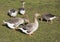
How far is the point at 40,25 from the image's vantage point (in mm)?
13758

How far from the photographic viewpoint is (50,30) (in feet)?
43.0

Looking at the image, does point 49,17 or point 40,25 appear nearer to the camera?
point 40,25

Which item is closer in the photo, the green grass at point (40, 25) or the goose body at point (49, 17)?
the green grass at point (40, 25)

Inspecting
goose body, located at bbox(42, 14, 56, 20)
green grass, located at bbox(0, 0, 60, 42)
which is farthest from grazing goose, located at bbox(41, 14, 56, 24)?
green grass, located at bbox(0, 0, 60, 42)

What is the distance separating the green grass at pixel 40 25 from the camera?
39.1 feet

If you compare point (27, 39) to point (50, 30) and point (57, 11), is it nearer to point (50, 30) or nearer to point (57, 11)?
point (50, 30)

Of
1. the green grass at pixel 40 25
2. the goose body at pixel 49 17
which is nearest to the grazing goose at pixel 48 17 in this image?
the goose body at pixel 49 17

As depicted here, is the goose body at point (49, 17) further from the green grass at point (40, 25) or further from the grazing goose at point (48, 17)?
the green grass at point (40, 25)

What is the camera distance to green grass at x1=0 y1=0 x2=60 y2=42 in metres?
11.9

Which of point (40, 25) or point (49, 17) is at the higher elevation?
point (49, 17)

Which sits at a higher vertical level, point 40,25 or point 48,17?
point 48,17

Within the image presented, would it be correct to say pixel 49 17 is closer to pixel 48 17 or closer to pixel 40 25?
pixel 48 17

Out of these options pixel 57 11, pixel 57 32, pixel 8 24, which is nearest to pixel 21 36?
pixel 8 24

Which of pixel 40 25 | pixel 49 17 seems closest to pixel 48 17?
pixel 49 17
